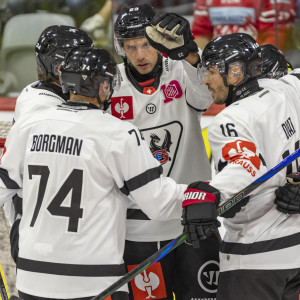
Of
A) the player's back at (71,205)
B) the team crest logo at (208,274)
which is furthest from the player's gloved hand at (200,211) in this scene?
the team crest logo at (208,274)

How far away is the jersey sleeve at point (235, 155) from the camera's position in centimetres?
254

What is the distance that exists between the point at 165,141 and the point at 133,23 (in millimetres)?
420

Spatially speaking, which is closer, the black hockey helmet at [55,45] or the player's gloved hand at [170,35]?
the player's gloved hand at [170,35]

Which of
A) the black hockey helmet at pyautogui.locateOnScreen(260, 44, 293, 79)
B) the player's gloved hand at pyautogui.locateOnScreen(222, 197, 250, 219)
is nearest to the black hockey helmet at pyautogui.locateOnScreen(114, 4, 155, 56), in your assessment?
the black hockey helmet at pyautogui.locateOnScreen(260, 44, 293, 79)

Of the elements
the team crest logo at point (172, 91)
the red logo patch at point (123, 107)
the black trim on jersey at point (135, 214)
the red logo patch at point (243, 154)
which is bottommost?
the black trim on jersey at point (135, 214)

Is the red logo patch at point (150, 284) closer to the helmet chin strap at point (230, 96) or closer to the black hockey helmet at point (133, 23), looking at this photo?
the helmet chin strap at point (230, 96)

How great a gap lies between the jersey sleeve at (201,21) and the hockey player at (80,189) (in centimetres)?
200

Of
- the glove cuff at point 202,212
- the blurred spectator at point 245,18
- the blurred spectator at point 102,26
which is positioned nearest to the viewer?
the glove cuff at point 202,212

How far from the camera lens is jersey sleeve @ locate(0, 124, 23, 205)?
260 cm

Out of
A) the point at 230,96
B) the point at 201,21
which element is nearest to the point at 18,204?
the point at 230,96

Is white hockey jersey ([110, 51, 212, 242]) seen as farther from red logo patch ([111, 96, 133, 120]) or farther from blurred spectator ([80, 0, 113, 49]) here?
blurred spectator ([80, 0, 113, 49])

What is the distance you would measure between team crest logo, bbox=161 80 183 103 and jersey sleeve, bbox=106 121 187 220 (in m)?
0.48

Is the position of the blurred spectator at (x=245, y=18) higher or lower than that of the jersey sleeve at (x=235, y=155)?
lower

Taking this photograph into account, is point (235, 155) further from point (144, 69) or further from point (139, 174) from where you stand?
point (144, 69)
